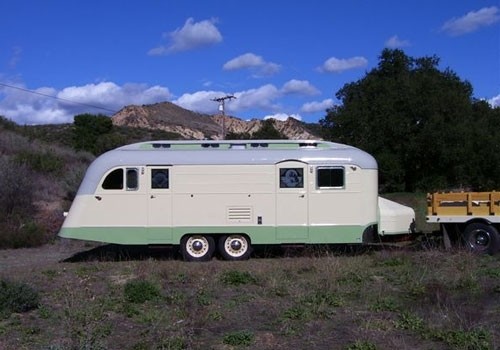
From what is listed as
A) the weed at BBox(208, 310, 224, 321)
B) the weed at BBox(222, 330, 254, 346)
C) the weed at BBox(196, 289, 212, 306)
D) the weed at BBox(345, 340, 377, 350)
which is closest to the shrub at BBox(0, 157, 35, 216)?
the weed at BBox(196, 289, 212, 306)

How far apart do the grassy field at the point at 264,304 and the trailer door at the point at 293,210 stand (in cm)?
94

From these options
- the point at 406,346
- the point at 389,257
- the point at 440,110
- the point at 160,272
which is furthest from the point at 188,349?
the point at 440,110

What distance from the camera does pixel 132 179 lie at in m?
14.7

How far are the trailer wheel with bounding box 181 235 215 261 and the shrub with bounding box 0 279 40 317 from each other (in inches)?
223

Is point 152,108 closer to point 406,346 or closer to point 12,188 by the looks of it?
point 12,188

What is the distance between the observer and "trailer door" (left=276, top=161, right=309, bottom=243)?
14516 millimetres

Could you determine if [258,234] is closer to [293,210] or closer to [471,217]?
[293,210]

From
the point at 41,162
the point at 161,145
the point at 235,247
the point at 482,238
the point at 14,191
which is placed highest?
the point at 41,162

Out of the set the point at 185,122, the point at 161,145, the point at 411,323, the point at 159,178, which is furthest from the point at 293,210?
the point at 185,122

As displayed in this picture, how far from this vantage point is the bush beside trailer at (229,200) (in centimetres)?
1452

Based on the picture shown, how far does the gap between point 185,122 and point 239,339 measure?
88920 millimetres

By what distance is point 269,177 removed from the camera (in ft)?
48.0

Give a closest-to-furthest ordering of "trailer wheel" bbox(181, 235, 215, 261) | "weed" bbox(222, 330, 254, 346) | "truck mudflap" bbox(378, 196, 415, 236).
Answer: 1. "weed" bbox(222, 330, 254, 346)
2. "trailer wheel" bbox(181, 235, 215, 261)
3. "truck mudflap" bbox(378, 196, 415, 236)

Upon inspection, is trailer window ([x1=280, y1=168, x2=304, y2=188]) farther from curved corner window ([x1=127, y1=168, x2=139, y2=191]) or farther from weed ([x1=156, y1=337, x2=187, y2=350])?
weed ([x1=156, y1=337, x2=187, y2=350])
